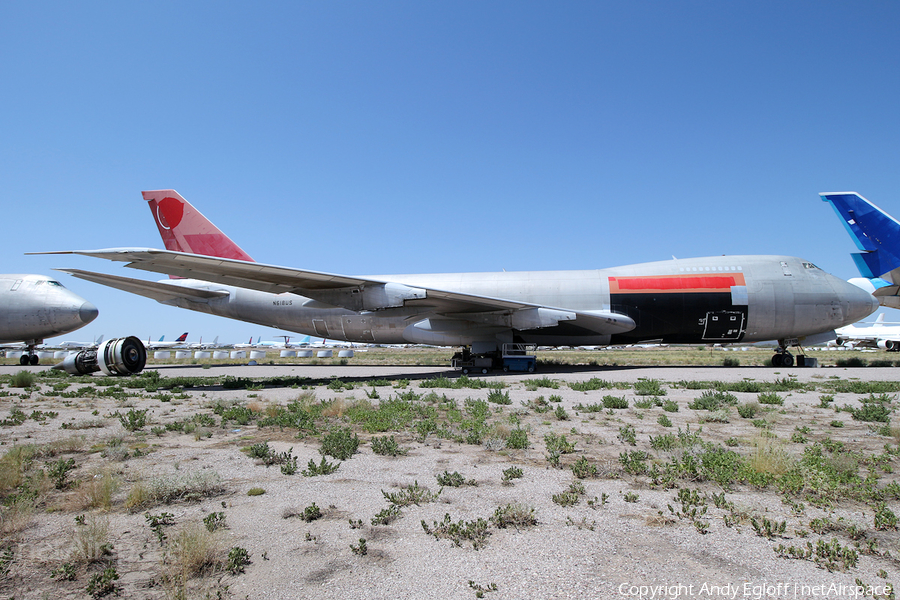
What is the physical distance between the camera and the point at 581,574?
9.86ft

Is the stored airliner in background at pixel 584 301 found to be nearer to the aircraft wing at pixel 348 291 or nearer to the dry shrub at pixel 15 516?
the aircraft wing at pixel 348 291

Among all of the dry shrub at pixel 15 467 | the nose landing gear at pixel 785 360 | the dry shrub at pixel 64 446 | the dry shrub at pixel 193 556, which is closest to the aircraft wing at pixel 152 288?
the dry shrub at pixel 64 446

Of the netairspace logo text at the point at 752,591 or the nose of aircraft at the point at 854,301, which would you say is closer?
the netairspace logo text at the point at 752,591

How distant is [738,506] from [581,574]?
2035mm

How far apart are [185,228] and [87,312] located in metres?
10.7

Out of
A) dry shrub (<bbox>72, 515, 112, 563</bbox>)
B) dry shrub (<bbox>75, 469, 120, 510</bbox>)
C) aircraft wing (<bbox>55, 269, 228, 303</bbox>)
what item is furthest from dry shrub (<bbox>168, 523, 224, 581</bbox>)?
aircraft wing (<bbox>55, 269, 228, 303</bbox>)

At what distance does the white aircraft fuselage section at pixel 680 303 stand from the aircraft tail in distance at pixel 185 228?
19.1ft

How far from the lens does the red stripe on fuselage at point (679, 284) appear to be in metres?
19.1

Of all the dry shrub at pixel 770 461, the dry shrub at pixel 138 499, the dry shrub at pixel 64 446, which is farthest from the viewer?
the dry shrub at pixel 64 446

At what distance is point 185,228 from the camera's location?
70.3 feet

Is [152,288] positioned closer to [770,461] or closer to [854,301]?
[770,461]

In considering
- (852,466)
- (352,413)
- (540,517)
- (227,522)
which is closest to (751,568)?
(540,517)

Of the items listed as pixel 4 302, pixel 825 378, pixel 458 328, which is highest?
pixel 4 302

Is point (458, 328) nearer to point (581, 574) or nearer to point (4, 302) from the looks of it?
point (581, 574)
